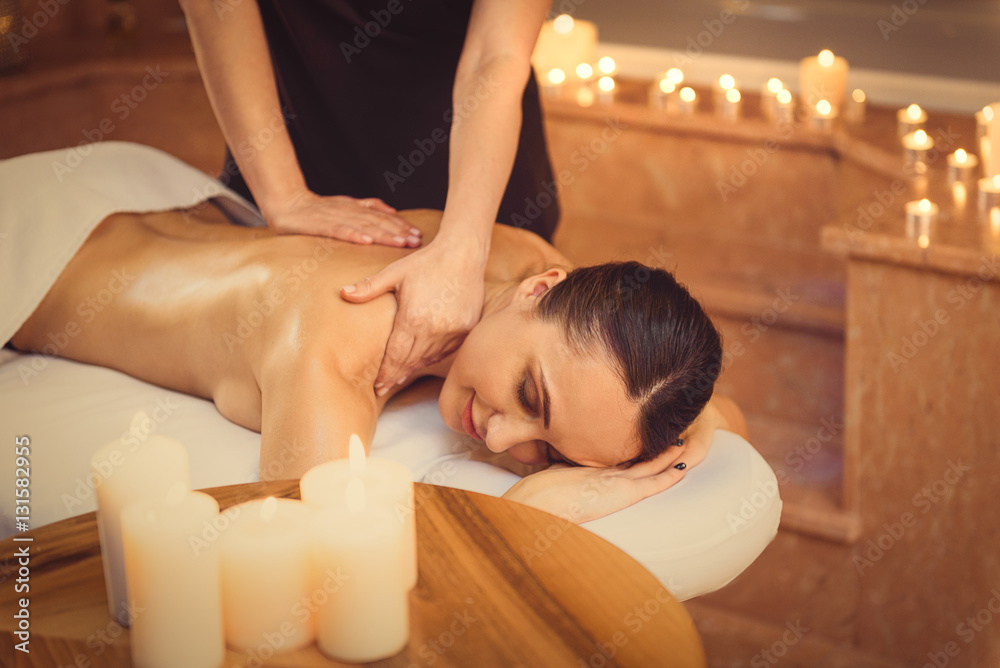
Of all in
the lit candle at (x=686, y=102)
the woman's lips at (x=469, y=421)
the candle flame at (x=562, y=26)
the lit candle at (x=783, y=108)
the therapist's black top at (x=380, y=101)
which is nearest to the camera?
the woman's lips at (x=469, y=421)

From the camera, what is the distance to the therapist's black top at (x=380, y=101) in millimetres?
1755

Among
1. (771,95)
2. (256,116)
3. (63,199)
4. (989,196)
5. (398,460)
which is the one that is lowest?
Result: (398,460)

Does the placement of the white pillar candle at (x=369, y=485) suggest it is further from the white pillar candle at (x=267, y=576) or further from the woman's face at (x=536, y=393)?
the woman's face at (x=536, y=393)

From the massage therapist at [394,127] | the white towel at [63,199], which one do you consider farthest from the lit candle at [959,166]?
the white towel at [63,199]

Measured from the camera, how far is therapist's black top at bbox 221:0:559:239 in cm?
175

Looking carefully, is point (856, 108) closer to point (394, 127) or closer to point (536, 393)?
point (394, 127)

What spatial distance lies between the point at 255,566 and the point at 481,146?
93cm

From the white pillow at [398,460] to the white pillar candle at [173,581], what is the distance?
56cm

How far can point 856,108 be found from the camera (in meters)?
2.92

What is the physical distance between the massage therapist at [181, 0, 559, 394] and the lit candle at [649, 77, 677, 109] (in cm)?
116

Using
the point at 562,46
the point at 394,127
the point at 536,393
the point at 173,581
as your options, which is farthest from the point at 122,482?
the point at 562,46

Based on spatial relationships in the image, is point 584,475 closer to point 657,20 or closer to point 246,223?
point 246,223

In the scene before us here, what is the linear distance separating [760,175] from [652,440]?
1.89 m

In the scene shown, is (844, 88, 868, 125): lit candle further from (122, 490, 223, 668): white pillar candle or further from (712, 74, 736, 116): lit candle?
(122, 490, 223, 668): white pillar candle
